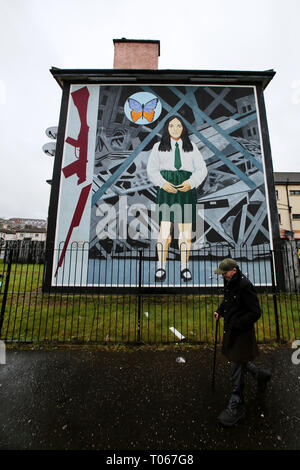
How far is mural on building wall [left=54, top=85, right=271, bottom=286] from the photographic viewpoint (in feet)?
30.3

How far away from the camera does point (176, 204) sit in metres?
9.61

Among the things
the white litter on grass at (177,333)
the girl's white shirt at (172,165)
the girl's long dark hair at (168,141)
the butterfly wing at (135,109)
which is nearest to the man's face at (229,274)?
the white litter on grass at (177,333)

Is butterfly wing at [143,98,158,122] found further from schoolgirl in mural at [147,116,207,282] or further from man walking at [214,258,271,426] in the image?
man walking at [214,258,271,426]

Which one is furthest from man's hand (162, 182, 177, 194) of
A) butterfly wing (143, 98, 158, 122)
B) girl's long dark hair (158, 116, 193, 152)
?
butterfly wing (143, 98, 158, 122)

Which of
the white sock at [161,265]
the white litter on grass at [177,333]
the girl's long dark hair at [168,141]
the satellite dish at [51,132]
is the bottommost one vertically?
the white litter on grass at [177,333]

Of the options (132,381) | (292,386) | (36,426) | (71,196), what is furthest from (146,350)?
(71,196)

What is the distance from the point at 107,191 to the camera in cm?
964

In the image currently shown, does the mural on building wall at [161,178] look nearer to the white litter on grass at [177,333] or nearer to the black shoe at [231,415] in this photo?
the white litter on grass at [177,333]

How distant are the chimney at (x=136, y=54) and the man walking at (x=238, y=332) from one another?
46.7ft

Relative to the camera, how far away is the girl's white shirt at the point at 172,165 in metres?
9.80

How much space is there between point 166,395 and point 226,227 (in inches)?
306

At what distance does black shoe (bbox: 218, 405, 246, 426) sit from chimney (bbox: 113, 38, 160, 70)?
616 inches

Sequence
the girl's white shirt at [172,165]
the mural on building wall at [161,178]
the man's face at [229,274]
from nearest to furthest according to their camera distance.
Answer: the man's face at [229,274] → the mural on building wall at [161,178] → the girl's white shirt at [172,165]

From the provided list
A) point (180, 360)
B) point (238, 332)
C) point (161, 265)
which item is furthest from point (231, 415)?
point (161, 265)
